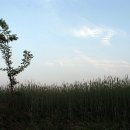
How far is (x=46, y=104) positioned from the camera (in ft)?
49.0

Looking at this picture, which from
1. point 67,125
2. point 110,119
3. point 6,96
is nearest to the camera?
point 67,125

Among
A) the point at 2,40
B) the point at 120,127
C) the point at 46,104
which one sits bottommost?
the point at 120,127

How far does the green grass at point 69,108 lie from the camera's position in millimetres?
13633

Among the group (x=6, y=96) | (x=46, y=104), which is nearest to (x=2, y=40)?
(x=6, y=96)

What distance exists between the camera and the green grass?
13633 millimetres

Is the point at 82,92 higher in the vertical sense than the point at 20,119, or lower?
higher

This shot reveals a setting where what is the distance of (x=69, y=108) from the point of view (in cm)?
1477

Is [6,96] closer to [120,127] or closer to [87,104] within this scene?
[87,104]

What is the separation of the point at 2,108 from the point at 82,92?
3.75 m

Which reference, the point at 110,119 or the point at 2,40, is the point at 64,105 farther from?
the point at 2,40

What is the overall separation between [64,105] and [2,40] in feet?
13.6

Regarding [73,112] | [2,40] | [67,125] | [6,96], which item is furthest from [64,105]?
[2,40]

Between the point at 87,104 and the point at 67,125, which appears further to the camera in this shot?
the point at 87,104

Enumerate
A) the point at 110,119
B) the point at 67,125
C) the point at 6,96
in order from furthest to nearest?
1. the point at 6,96
2. the point at 110,119
3. the point at 67,125
